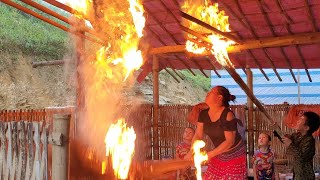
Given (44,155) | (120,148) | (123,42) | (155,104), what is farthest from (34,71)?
(120,148)

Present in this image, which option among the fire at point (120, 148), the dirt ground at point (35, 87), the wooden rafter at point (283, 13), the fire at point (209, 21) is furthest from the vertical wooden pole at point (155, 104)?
the dirt ground at point (35, 87)

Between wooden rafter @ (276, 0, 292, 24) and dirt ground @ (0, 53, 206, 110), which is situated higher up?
wooden rafter @ (276, 0, 292, 24)

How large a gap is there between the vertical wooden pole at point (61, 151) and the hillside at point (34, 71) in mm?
11157

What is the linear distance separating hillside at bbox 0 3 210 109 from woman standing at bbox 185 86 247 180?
10.3 metres

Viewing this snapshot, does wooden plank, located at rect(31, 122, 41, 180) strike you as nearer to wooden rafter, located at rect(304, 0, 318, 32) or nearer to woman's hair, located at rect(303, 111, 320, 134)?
woman's hair, located at rect(303, 111, 320, 134)

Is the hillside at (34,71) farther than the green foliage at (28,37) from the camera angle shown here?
No

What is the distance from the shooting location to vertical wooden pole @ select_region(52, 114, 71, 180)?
371cm

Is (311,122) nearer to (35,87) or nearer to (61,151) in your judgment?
(61,151)

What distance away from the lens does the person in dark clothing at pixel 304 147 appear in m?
5.66

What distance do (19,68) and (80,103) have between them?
9.98 metres

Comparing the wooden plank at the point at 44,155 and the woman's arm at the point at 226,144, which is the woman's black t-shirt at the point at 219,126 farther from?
the wooden plank at the point at 44,155

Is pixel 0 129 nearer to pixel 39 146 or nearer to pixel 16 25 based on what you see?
pixel 39 146

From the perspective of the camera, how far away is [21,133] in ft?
16.6

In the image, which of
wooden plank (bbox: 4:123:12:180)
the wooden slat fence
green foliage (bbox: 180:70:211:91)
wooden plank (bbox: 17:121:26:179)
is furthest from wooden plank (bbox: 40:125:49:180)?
green foliage (bbox: 180:70:211:91)
